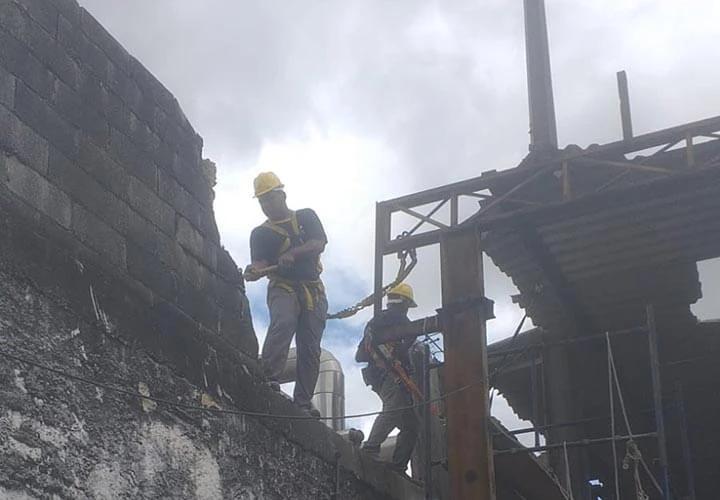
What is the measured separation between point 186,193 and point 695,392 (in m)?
8.20

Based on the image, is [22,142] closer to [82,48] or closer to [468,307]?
[82,48]

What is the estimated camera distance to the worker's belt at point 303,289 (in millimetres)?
7656

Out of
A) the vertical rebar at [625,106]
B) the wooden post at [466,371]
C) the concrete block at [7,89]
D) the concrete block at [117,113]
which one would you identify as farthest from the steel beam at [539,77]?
the concrete block at [7,89]

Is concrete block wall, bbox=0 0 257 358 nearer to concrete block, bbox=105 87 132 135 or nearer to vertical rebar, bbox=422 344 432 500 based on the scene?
concrete block, bbox=105 87 132 135

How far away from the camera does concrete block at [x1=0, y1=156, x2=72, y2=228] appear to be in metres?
4.66

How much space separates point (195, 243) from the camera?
6.26 metres

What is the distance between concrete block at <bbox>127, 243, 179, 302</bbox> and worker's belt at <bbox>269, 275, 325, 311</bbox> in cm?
178

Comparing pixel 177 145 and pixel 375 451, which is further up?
pixel 177 145

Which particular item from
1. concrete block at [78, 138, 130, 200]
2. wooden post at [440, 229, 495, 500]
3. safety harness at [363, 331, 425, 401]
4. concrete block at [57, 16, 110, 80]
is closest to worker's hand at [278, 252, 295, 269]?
wooden post at [440, 229, 495, 500]

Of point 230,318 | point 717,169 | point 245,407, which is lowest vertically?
point 245,407

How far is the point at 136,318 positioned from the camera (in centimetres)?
533

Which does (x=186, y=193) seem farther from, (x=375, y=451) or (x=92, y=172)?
(x=375, y=451)

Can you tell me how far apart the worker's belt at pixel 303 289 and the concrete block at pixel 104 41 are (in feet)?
7.50

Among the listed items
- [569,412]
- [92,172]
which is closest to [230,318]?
[92,172]
